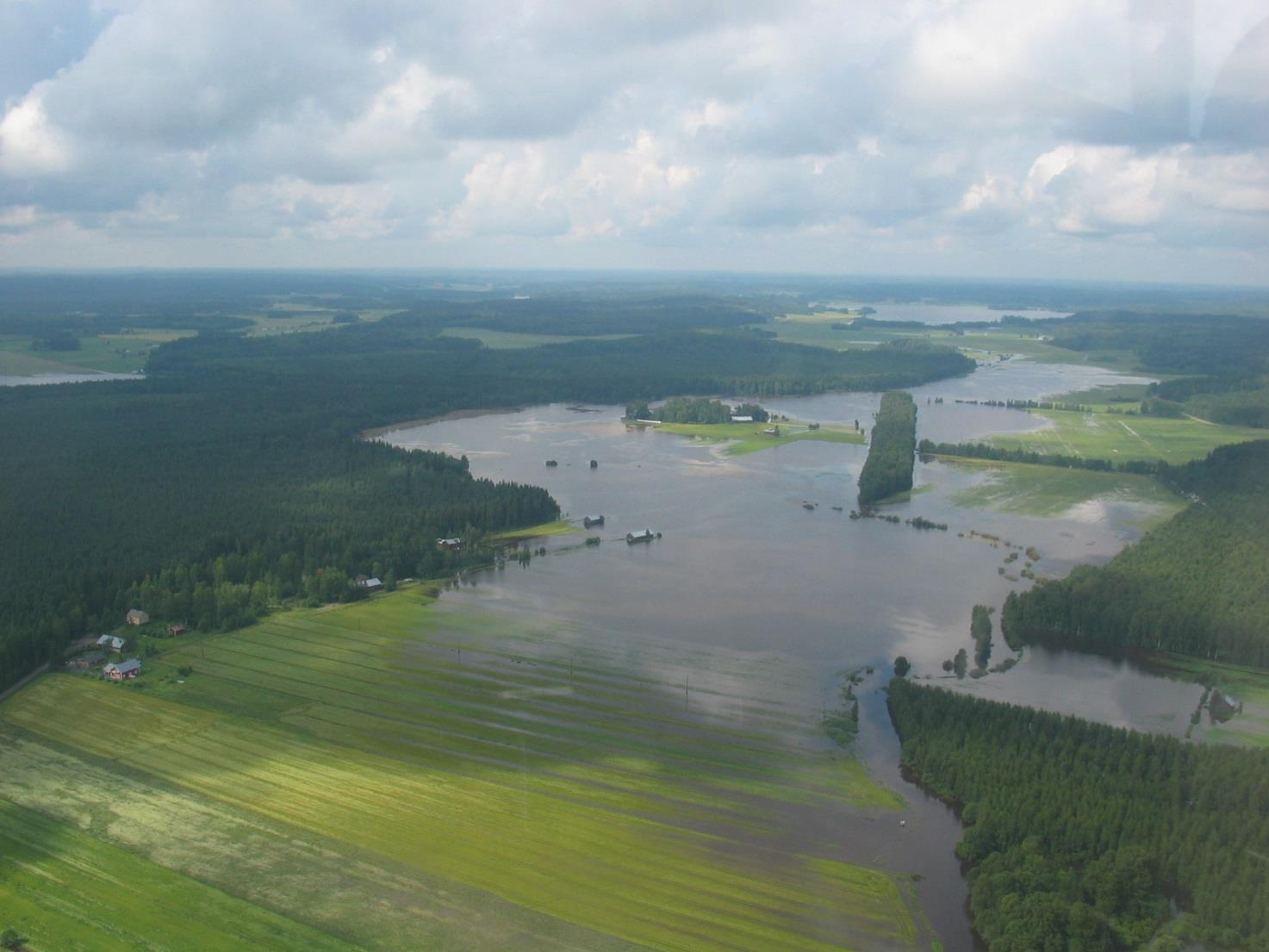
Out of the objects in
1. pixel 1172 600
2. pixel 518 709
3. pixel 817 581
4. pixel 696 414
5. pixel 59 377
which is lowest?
pixel 518 709

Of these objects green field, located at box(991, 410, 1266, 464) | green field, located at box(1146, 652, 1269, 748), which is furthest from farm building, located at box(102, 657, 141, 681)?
green field, located at box(991, 410, 1266, 464)

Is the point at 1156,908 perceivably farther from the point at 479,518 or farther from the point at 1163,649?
the point at 479,518

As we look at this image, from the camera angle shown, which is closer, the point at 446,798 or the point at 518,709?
A: the point at 446,798

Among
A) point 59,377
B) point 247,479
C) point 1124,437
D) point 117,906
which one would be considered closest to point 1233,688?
point 117,906

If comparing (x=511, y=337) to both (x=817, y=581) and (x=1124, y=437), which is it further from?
(x=817, y=581)

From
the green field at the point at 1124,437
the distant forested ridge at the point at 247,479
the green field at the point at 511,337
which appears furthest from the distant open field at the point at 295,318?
the green field at the point at 1124,437

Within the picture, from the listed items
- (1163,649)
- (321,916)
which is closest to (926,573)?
(1163,649)
